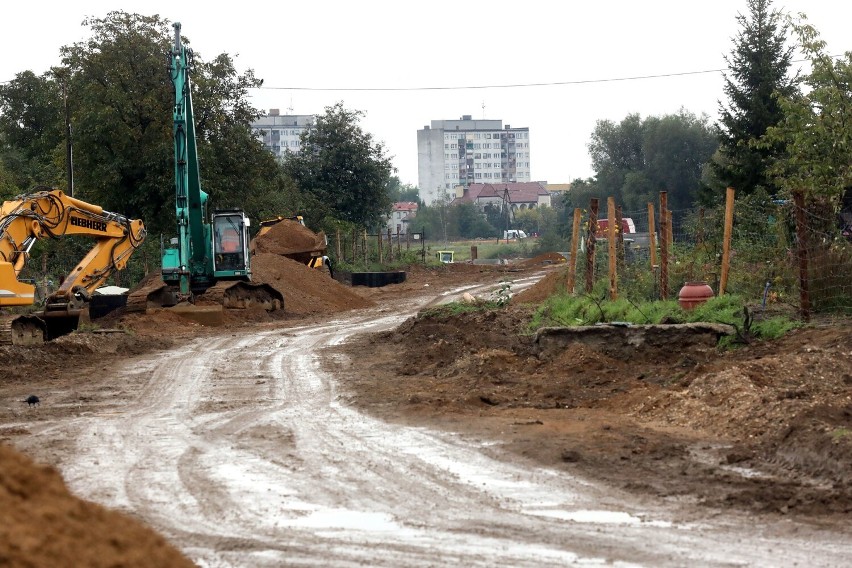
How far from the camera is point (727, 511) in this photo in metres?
7.08

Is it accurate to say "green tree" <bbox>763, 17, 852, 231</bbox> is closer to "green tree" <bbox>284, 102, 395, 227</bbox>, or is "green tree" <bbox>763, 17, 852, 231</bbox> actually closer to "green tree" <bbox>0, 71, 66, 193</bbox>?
"green tree" <bbox>284, 102, 395, 227</bbox>

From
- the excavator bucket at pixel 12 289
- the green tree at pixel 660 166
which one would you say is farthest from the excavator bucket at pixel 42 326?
the green tree at pixel 660 166

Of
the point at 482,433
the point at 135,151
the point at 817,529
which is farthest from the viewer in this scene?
the point at 135,151

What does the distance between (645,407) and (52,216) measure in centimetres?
1396

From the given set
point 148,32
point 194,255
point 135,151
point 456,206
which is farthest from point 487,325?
point 456,206

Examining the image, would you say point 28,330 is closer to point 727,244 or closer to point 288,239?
point 727,244

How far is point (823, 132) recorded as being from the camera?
20.5m

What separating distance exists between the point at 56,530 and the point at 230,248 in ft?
80.6

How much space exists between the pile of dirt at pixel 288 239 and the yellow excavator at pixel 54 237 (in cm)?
1514

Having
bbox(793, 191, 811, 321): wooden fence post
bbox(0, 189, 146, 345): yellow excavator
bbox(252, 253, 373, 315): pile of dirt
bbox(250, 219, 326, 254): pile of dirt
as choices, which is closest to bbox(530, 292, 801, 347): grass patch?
bbox(793, 191, 811, 321): wooden fence post

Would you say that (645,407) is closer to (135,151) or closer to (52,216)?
(52,216)

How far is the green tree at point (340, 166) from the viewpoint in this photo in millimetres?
60844

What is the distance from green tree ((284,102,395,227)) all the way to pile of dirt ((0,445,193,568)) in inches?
2186

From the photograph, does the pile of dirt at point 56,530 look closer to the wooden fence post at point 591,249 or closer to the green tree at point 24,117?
the wooden fence post at point 591,249
